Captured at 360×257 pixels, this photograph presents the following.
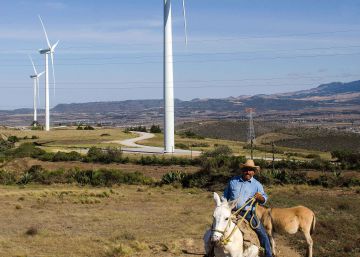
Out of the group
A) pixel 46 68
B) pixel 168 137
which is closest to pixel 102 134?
pixel 46 68

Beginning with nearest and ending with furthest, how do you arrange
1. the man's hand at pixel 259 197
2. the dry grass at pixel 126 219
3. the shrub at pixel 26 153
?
1. the man's hand at pixel 259 197
2. the dry grass at pixel 126 219
3. the shrub at pixel 26 153

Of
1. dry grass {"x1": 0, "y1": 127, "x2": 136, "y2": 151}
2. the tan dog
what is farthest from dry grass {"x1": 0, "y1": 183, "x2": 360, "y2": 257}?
dry grass {"x1": 0, "y1": 127, "x2": 136, "y2": 151}

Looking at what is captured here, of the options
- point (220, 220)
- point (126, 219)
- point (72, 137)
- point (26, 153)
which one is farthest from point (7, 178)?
point (72, 137)

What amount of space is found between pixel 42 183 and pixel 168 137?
955 inches

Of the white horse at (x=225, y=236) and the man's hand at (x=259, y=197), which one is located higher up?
the man's hand at (x=259, y=197)

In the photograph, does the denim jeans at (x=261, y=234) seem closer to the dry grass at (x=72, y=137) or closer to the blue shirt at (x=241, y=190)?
the blue shirt at (x=241, y=190)

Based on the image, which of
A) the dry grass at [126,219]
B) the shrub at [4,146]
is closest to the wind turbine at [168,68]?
the shrub at [4,146]

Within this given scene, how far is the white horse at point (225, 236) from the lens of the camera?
31.8ft

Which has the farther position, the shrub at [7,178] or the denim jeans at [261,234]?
the shrub at [7,178]

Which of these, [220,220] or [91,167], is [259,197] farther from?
[91,167]

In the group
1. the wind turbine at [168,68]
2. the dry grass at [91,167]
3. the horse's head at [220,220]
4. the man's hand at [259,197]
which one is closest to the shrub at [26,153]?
the dry grass at [91,167]

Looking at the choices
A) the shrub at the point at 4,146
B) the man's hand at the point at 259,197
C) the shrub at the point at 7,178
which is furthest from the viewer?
the shrub at the point at 4,146

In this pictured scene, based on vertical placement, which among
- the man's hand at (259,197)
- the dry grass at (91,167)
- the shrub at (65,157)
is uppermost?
the man's hand at (259,197)

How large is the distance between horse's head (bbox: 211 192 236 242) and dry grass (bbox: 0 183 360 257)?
663cm
